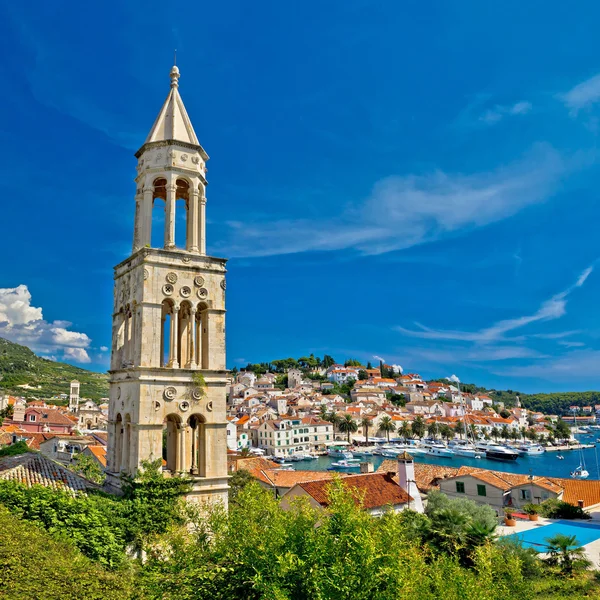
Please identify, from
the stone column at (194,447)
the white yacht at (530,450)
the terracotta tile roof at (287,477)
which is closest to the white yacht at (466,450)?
the white yacht at (530,450)

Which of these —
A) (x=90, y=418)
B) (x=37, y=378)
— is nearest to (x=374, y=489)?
(x=90, y=418)

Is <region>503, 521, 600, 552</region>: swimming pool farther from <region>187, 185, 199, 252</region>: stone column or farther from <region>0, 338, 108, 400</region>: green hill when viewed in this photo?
<region>0, 338, 108, 400</region>: green hill

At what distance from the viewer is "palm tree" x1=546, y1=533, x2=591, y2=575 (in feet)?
58.8

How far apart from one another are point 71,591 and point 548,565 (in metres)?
17.5

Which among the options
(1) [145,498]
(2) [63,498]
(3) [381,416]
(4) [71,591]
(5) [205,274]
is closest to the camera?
(4) [71,591]

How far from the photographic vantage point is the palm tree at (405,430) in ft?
A: 358

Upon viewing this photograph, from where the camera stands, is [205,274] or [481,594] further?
[205,274]

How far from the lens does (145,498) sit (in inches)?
516

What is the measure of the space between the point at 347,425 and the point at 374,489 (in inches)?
3067

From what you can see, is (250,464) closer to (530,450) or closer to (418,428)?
(418,428)

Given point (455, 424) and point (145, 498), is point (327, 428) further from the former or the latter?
point (145, 498)

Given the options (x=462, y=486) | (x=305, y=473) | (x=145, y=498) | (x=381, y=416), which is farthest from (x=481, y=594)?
(x=381, y=416)

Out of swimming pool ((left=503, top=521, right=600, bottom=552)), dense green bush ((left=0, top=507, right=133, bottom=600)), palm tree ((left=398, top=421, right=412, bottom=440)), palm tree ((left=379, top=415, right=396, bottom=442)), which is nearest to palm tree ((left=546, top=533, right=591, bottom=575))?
swimming pool ((left=503, top=521, right=600, bottom=552))

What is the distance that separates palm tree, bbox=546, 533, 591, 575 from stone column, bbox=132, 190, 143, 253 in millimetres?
18884
